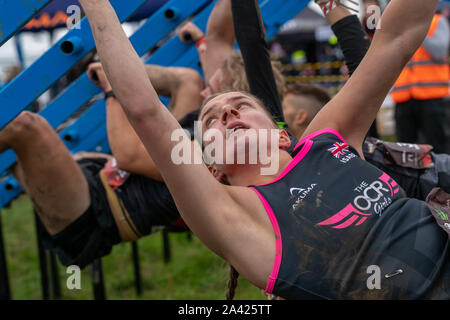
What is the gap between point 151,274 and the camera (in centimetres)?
351

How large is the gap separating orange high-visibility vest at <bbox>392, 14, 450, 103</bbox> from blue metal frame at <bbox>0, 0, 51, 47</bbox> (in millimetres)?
3329

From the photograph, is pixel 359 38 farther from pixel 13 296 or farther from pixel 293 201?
pixel 13 296

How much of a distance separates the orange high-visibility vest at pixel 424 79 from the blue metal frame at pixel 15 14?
333cm

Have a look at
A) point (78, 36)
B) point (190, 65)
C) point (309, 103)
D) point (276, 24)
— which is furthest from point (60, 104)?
point (276, 24)

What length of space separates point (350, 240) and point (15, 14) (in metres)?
1.05

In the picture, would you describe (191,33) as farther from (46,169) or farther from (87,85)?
(46,169)

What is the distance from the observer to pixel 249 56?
1609 mm

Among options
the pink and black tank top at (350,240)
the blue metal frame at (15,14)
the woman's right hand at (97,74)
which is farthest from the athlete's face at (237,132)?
the woman's right hand at (97,74)

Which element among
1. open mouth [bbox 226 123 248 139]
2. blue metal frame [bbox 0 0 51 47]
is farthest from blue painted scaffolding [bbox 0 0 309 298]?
open mouth [bbox 226 123 248 139]

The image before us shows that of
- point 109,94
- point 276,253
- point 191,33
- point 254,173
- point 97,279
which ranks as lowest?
point 97,279

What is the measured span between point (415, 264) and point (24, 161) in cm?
157

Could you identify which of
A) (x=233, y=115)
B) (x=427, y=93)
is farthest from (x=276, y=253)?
(x=427, y=93)

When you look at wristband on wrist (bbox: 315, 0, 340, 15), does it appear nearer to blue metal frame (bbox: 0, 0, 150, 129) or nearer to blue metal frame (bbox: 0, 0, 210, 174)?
blue metal frame (bbox: 0, 0, 150, 129)

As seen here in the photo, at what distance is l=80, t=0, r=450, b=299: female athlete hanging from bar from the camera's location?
1.05 metres
